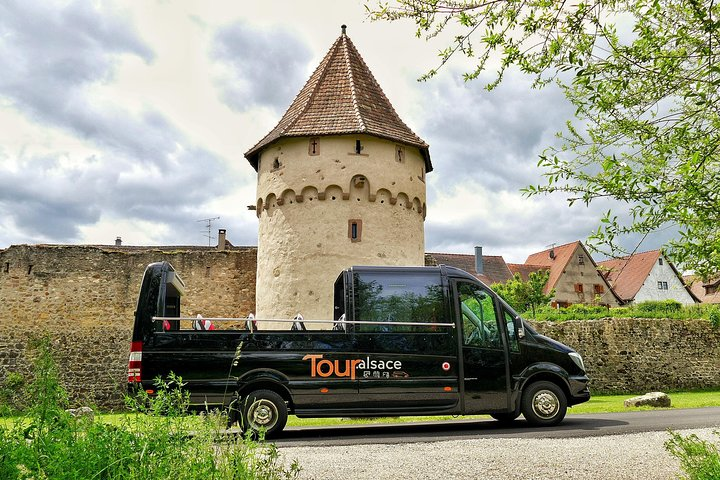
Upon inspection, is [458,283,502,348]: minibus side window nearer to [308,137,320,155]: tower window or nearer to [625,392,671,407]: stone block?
[625,392,671,407]: stone block

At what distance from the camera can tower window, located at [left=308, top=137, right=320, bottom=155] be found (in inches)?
692

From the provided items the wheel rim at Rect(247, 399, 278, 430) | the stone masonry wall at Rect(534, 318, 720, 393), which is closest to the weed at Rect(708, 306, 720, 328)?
the stone masonry wall at Rect(534, 318, 720, 393)

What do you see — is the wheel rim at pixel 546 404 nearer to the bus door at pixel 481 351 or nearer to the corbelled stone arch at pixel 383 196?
the bus door at pixel 481 351

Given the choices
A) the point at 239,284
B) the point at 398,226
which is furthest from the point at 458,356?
the point at 239,284

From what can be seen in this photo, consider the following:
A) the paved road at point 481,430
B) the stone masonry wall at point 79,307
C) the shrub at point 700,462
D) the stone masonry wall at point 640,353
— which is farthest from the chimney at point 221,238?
the shrub at point 700,462

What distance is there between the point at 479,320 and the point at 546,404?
1613 mm

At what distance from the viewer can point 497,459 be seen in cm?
566

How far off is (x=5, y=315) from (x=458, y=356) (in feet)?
58.7

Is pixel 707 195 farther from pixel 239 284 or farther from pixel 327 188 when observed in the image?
pixel 239 284

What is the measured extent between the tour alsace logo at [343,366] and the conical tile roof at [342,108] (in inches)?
397

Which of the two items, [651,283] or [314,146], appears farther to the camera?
[651,283]

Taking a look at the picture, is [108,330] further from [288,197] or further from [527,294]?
[527,294]

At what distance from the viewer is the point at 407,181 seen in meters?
18.2

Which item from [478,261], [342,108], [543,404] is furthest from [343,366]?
[478,261]
